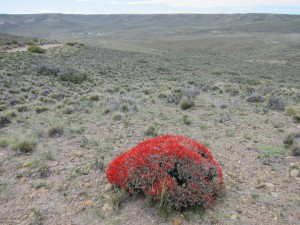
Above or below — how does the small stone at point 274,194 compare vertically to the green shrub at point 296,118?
below

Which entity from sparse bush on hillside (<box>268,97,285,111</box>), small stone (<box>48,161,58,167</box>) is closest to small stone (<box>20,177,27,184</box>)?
small stone (<box>48,161,58,167</box>)

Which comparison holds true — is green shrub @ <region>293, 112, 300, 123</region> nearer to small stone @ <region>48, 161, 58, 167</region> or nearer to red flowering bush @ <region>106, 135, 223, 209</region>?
→ red flowering bush @ <region>106, 135, 223, 209</region>

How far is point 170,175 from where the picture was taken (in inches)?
178

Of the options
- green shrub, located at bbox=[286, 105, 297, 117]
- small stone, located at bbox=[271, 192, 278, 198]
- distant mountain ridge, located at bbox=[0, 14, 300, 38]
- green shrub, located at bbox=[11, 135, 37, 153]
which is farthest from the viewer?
distant mountain ridge, located at bbox=[0, 14, 300, 38]

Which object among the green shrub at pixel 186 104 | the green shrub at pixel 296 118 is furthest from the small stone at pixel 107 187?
the green shrub at pixel 296 118

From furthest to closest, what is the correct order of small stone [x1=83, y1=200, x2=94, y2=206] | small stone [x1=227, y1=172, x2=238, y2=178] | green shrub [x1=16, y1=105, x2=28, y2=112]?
green shrub [x1=16, y1=105, x2=28, y2=112] → small stone [x1=227, y1=172, x2=238, y2=178] → small stone [x1=83, y1=200, x2=94, y2=206]

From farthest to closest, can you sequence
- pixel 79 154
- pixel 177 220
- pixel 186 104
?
pixel 186 104 < pixel 79 154 < pixel 177 220

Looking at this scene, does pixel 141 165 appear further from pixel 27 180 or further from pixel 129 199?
pixel 27 180

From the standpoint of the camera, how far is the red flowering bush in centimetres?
427

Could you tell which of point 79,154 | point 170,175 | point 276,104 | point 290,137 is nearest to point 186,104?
point 276,104

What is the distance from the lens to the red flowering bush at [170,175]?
14.0 ft

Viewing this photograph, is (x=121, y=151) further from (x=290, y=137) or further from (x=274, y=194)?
(x=290, y=137)

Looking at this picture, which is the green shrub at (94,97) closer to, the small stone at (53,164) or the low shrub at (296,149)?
the small stone at (53,164)

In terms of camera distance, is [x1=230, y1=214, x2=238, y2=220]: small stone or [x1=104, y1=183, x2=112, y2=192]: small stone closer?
[x1=230, y1=214, x2=238, y2=220]: small stone
